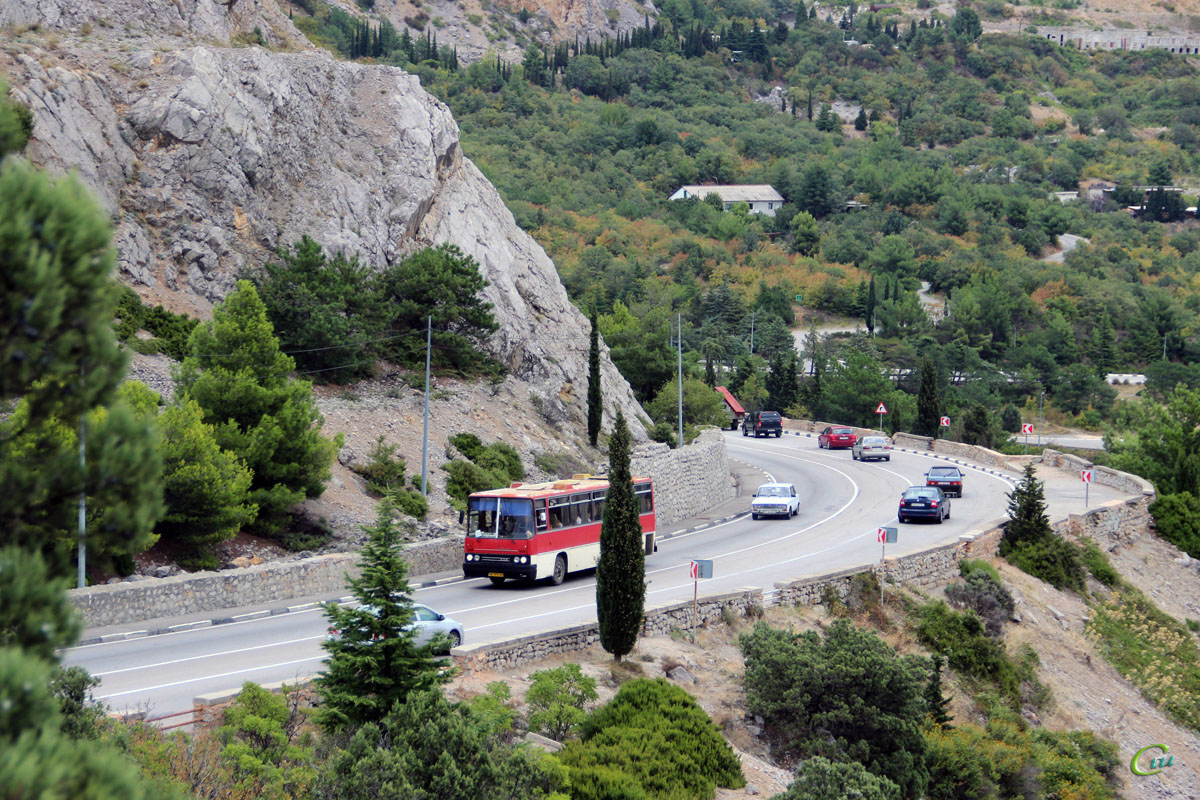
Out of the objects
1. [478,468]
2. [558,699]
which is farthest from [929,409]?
[558,699]

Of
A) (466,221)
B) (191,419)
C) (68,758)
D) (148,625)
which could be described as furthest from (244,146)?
(68,758)

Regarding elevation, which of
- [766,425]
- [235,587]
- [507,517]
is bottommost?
[766,425]

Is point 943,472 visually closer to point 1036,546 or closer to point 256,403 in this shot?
point 1036,546

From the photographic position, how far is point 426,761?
11.9m

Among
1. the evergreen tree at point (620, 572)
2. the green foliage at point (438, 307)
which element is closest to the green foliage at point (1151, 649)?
the evergreen tree at point (620, 572)

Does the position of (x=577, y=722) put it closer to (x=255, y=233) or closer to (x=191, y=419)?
(x=191, y=419)

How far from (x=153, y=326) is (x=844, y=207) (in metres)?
113

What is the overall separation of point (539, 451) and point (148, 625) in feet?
75.4

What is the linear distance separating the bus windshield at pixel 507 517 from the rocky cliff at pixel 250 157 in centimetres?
1866

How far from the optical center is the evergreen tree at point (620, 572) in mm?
19453

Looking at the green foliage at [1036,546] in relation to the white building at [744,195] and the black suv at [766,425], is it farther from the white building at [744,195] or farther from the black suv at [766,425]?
the white building at [744,195]

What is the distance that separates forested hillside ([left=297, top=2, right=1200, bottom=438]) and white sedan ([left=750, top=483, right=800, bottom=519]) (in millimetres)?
24069

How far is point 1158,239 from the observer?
139250 mm

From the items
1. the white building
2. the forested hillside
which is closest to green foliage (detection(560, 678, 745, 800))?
the forested hillside
